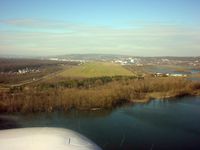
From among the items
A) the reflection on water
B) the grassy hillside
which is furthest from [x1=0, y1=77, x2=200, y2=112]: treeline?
the grassy hillside

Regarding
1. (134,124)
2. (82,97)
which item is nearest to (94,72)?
(82,97)

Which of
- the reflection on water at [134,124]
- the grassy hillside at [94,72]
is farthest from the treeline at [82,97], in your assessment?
the grassy hillside at [94,72]

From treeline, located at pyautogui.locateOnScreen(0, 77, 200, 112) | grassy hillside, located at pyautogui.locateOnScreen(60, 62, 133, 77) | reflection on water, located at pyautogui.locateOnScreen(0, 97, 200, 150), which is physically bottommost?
reflection on water, located at pyautogui.locateOnScreen(0, 97, 200, 150)

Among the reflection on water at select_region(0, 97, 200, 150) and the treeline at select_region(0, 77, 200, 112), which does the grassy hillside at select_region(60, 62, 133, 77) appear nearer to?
the treeline at select_region(0, 77, 200, 112)

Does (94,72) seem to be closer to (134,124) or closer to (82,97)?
(82,97)

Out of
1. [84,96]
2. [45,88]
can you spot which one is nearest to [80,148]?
[84,96]

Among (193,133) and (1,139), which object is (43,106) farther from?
(1,139)
